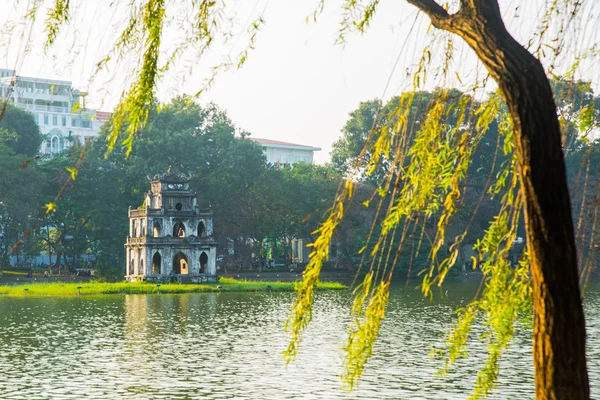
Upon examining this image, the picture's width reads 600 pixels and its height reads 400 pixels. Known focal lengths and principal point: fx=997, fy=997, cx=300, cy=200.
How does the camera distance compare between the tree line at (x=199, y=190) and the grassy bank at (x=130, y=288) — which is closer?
the grassy bank at (x=130, y=288)

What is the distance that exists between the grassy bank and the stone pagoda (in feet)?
6.78

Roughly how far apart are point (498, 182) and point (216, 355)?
17.1m

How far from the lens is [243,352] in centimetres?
2338

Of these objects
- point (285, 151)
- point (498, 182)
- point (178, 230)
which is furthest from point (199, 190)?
point (498, 182)

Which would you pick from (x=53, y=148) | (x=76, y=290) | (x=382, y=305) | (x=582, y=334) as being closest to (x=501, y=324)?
(x=382, y=305)

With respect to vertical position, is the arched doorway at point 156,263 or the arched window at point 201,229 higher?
the arched window at point 201,229

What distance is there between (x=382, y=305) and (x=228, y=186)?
58.7 meters

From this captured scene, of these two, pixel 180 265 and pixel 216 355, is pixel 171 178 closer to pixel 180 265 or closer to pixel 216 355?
pixel 180 265

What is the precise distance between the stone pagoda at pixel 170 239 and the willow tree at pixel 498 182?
44777 mm

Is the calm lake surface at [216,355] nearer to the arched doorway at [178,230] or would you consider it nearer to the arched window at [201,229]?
the arched window at [201,229]

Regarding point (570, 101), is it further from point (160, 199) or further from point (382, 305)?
point (160, 199)

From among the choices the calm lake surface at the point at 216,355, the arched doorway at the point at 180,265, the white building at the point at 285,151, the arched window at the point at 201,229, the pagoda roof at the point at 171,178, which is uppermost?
the white building at the point at 285,151

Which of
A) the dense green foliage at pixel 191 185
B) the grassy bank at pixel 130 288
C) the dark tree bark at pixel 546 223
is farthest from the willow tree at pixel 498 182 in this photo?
the dense green foliage at pixel 191 185

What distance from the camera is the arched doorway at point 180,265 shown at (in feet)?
175
